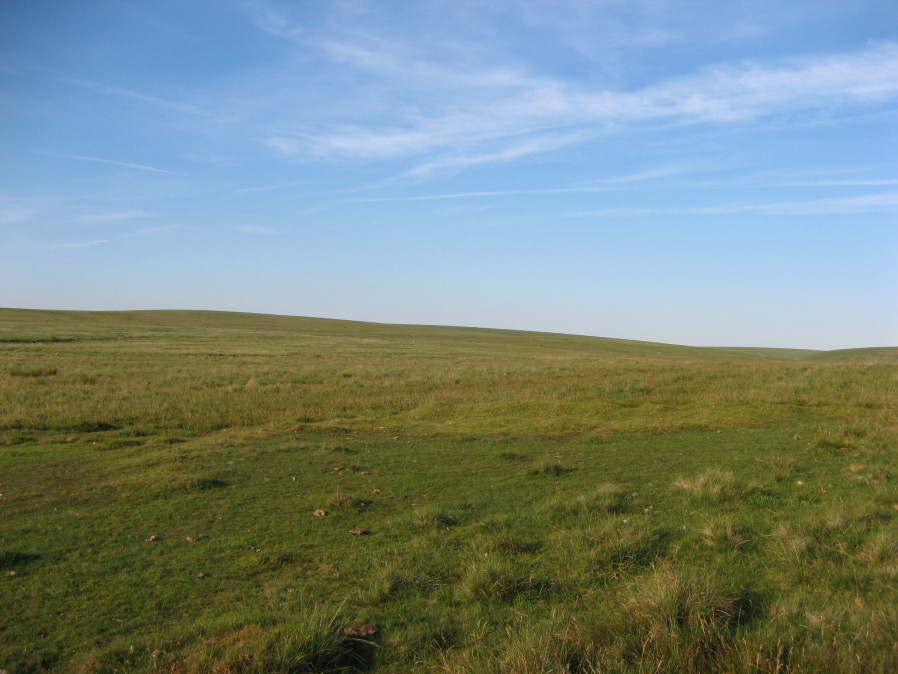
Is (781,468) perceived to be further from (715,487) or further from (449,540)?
(449,540)

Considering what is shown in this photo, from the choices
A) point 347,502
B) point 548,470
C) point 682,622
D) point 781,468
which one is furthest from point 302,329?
point 682,622

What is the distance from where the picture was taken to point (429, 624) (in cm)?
509

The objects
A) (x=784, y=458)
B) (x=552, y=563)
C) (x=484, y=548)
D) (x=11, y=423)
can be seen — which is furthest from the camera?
(x=11, y=423)

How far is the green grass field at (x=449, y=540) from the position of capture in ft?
14.5

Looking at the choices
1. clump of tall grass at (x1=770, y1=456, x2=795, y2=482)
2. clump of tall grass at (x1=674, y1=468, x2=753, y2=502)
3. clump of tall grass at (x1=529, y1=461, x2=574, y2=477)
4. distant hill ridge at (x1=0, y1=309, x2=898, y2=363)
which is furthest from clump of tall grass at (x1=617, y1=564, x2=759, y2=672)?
distant hill ridge at (x1=0, y1=309, x2=898, y2=363)

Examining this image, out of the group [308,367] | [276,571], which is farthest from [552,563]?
[308,367]

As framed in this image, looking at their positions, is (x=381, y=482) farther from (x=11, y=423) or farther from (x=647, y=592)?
(x=11, y=423)

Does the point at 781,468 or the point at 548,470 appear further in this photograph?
the point at 548,470

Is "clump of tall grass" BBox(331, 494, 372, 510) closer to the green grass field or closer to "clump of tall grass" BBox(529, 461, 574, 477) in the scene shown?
the green grass field

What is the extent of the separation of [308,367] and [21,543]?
28593mm

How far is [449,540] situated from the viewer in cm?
736

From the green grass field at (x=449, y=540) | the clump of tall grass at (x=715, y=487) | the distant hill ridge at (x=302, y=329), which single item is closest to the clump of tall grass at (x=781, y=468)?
the green grass field at (x=449, y=540)

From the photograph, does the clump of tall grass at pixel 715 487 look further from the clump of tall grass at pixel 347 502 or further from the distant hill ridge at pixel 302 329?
the distant hill ridge at pixel 302 329

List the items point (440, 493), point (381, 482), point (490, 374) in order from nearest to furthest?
point (440, 493)
point (381, 482)
point (490, 374)
